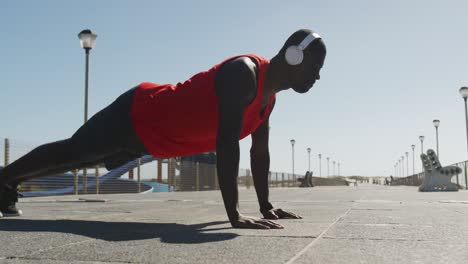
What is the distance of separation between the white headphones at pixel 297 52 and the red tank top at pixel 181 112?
0.65 ft

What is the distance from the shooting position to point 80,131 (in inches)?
148

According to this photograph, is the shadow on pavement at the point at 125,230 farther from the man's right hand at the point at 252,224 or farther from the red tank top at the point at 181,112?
the red tank top at the point at 181,112

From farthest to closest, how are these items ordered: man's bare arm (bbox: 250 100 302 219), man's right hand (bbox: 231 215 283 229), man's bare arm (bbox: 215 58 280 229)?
man's bare arm (bbox: 250 100 302 219) → man's bare arm (bbox: 215 58 280 229) → man's right hand (bbox: 231 215 283 229)

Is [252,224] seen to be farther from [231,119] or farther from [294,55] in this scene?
[294,55]

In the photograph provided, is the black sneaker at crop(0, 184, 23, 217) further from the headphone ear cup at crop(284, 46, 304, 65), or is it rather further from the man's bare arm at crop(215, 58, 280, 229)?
the headphone ear cup at crop(284, 46, 304, 65)

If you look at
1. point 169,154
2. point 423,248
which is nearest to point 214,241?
point 423,248

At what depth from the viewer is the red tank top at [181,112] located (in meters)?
3.50

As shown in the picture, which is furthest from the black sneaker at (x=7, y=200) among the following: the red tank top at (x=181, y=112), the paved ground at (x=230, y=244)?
the red tank top at (x=181, y=112)

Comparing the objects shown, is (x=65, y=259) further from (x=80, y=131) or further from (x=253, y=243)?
(x=80, y=131)

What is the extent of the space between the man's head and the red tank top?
19cm

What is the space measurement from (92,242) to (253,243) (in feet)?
2.57

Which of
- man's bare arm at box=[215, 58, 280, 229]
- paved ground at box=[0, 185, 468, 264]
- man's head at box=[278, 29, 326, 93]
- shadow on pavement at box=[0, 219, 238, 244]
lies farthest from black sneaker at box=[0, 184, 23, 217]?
man's head at box=[278, 29, 326, 93]

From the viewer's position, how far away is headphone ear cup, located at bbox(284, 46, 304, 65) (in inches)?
140

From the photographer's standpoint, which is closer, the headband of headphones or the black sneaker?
the headband of headphones
